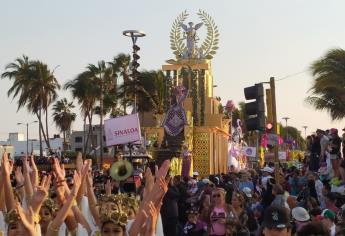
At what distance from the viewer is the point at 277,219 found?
4.86m

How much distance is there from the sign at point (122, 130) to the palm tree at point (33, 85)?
36.4 metres

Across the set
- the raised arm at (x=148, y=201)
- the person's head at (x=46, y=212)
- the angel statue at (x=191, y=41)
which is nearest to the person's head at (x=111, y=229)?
the raised arm at (x=148, y=201)

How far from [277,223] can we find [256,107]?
802cm

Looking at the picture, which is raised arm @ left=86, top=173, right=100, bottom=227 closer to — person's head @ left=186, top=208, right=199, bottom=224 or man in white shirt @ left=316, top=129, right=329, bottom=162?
person's head @ left=186, top=208, right=199, bottom=224

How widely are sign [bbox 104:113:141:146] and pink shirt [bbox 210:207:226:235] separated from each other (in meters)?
7.14

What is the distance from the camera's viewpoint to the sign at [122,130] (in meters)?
17.1

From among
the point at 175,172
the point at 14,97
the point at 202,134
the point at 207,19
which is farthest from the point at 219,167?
the point at 14,97

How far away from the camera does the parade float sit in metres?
35.7

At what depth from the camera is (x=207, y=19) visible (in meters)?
47.4

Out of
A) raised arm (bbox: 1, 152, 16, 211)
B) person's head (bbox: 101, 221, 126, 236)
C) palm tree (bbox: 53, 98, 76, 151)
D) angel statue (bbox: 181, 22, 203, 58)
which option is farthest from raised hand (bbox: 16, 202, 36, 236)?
palm tree (bbox: 53, 98, 76, 151)

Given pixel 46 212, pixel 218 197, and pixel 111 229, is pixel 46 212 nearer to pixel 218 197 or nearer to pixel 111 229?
pixel 111 229

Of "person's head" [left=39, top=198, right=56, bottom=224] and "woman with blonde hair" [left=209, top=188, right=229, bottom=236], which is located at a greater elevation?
"person's head" [left=39, top=198, right=56, bottom=224]

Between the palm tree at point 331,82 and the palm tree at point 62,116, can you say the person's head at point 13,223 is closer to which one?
the palm tree at point 331,82

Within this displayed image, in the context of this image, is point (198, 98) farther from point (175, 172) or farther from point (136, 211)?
point (136, 211)
